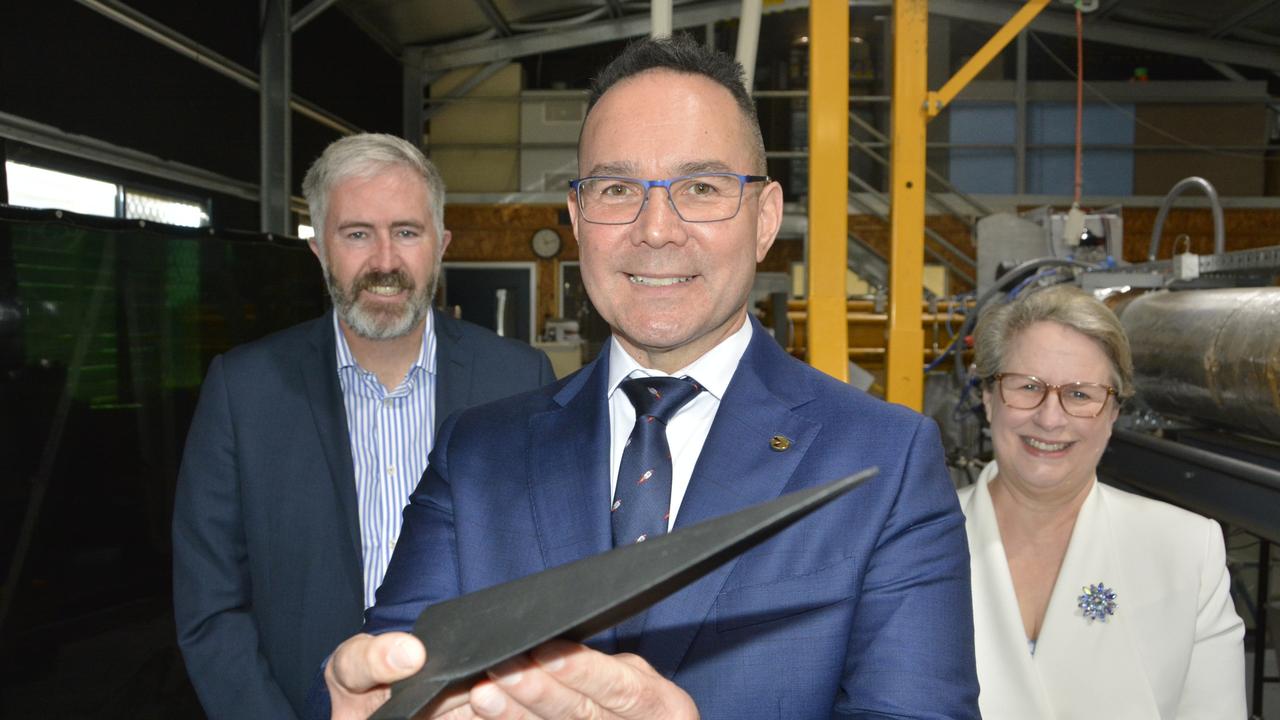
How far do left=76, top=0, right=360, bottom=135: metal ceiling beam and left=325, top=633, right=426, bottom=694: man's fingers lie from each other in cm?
604

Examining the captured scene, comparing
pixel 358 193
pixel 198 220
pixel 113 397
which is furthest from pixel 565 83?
pixel 358 193

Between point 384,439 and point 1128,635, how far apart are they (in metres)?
1.36

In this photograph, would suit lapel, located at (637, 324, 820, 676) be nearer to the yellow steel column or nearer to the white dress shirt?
the white dress shirt

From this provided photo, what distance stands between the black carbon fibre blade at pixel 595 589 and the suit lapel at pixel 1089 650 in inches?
54.0

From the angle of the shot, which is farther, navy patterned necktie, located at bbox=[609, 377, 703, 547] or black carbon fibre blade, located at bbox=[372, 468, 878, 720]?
navy patterned necktie, located at bbox=[609, 377, 703, 547]

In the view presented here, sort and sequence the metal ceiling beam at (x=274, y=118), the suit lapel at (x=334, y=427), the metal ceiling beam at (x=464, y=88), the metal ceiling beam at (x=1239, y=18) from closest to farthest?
the suit lapel at (x=334, y=427) → the metal ceiling beam at (x=274, y=118) → the metal ceiling beam at (x=1239, y=18) → the metal ceiling beam at (x=464, y=88)

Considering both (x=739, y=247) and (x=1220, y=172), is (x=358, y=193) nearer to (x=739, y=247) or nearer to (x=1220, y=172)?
(x=739, y=247)

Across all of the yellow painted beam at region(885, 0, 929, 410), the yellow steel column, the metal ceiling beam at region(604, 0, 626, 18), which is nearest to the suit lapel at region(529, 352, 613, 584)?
the yellow steel column

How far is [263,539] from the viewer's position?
1.65 m

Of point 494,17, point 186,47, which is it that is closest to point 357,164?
point 186,47

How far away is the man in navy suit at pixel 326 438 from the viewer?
161 cm

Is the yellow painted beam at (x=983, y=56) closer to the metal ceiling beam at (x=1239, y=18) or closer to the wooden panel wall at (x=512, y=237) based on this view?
the wooden panel wall at (x=512, y=237)

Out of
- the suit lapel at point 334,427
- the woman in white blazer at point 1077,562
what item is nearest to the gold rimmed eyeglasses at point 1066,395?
the woman in white blazer at point 1077,562

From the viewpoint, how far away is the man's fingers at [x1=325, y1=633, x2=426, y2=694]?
1.94 ft
